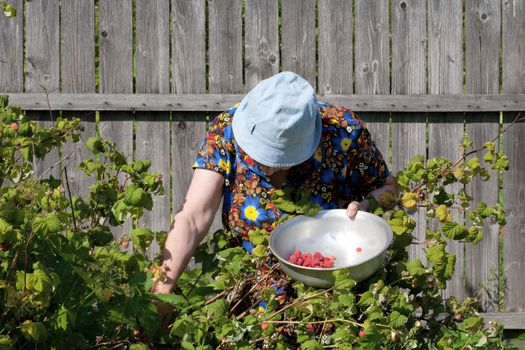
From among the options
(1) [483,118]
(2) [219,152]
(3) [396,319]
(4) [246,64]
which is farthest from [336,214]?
(1) [483,118]

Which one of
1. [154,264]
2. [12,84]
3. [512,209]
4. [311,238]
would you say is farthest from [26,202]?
[512,209]

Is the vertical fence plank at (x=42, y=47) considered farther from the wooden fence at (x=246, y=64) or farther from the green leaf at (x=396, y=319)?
the green leaf at (x=396, y=319)

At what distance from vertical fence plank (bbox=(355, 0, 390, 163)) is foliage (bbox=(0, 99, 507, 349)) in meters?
1.92

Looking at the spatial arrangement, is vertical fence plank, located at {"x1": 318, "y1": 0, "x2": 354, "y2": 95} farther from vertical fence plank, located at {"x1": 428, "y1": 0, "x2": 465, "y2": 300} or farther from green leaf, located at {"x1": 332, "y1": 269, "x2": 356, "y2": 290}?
green leaf, located at {"x1": 332, "y1": 269, "x2": 356, "y2": 290}

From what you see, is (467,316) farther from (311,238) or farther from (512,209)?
(512,209)

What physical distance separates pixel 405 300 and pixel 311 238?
0.48 metres

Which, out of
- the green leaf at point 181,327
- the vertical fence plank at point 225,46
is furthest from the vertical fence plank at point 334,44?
the green leaf at point 181,327

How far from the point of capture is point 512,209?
4.09m

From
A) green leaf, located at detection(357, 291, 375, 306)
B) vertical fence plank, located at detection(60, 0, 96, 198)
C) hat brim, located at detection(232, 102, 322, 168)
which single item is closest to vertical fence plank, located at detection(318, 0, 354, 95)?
vertical fence plank, located at detection(60, 0, 96, 198)

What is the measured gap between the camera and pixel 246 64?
12.8 feet

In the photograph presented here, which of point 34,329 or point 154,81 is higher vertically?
point 154,81

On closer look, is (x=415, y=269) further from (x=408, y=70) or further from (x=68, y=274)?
(x=408, y=70)

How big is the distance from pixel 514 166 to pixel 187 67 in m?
1.74

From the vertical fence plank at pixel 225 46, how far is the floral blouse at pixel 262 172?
59.1 inches
